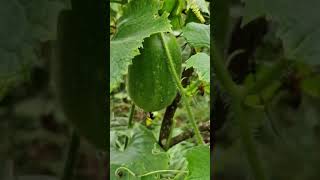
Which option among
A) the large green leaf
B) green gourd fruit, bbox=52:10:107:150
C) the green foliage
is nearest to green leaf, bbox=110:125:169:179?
the green foliage

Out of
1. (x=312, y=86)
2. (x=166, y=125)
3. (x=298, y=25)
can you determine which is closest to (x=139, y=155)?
(x=166, y=125)

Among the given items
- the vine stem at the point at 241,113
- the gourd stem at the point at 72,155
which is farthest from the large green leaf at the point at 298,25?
the gourd stem at the point at 72,155

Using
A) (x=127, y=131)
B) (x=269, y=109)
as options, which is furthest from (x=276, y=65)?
(x=127, y=131)

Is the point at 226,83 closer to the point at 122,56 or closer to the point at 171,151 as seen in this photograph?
the point at 122,56

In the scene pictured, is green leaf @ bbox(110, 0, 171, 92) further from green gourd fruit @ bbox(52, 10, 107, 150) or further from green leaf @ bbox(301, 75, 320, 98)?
green leaf @ bbox(301, 75, 320, 98)

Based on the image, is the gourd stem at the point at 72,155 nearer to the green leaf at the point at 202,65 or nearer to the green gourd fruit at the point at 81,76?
the green gourd fruit at the point at 81,76

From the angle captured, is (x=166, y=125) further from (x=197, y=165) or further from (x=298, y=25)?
(x=298, y=25)
